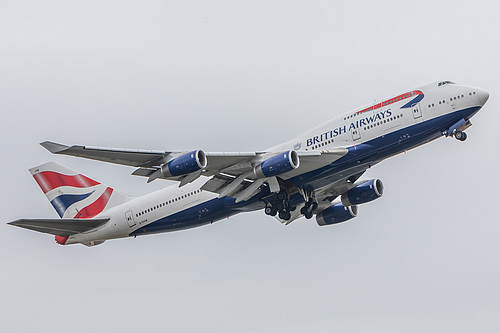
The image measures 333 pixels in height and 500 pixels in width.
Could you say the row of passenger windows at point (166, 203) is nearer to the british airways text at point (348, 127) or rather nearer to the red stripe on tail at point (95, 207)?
the red stripe on tail at point (95, 207)

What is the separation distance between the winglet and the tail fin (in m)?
13.6

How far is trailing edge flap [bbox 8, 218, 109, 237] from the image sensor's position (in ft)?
143

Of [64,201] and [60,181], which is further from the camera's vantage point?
[60,181]

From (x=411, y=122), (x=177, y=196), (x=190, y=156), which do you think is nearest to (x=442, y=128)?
(x=411, y=122)

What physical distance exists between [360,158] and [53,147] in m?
15.9

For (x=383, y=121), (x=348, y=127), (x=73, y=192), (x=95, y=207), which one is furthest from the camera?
(x=73, y=192)

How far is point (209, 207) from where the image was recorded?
44.6m

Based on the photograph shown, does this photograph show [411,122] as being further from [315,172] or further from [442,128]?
[315,172]

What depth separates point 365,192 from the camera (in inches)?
1857

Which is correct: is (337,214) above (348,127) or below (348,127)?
below

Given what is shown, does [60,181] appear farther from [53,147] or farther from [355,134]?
[355,134]

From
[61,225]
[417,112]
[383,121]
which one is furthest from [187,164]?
[417,112]

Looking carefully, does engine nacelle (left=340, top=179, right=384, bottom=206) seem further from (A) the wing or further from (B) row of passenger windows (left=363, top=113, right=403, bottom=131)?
(B) row of passenger windows (left=363, top=113, right=403, bottom=131)

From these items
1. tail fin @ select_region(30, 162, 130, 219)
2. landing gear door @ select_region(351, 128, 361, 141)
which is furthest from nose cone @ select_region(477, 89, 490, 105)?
tail fin @ select_region(30, 162, 130, 219)
